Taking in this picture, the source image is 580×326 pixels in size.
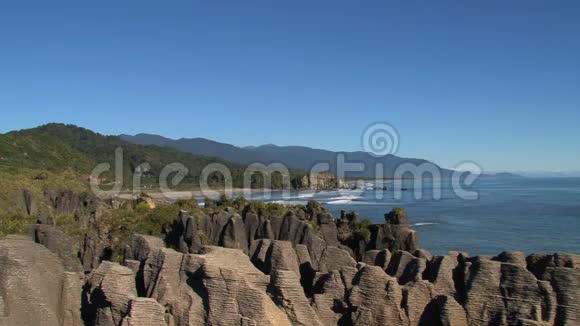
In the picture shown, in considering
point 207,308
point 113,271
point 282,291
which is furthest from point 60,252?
point 282,291

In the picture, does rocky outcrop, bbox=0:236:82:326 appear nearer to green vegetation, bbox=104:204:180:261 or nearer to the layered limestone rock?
the layered limestone rock

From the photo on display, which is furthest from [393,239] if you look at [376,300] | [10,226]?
[10,226]

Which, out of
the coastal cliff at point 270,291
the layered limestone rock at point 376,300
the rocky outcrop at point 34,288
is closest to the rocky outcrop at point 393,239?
the coastal cliff at point 270,291

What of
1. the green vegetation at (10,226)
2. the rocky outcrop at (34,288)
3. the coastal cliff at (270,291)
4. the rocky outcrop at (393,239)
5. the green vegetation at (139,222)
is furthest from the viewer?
the rocky outcrop at (393,239)

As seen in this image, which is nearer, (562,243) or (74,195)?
(74,195)

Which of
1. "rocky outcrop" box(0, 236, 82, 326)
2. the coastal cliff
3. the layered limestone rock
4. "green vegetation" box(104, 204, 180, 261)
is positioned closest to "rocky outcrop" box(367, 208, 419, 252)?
"green vegetation" box(104, 204, 180, 261)

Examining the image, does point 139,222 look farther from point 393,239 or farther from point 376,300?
point 376,300

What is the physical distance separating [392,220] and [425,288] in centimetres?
3028

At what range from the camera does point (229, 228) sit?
34062 mm

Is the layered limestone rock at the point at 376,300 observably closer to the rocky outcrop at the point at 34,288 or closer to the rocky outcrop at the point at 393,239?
the rocky outcrop at the point at 34,288

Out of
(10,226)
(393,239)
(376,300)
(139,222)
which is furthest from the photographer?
(139,222)

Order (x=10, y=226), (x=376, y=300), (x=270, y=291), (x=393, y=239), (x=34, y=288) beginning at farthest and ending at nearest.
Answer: (x=393, y=239) → (x=10, y=226) → (x=376, y=300) → (x=34, y=288) → (x=270, y=291)

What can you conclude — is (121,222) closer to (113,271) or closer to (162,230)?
(162,230)

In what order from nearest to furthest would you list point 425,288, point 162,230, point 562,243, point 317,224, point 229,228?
point 425,288, point 229,228, point 162,230, point 317,224, point 562,243
